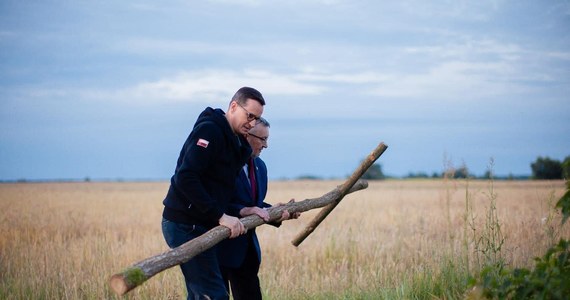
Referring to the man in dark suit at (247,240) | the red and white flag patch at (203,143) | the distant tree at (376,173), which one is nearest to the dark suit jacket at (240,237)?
the man in dark suit at (247,240)

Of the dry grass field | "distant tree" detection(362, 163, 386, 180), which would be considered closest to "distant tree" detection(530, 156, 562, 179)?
"distant tree" detection(362, 163, 386, 180)

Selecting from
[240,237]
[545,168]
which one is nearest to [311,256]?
[240,237]

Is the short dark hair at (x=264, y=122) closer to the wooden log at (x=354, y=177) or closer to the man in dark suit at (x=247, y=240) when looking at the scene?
the man in dark suit at (x=247, y=240)

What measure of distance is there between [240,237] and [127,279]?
157 cm

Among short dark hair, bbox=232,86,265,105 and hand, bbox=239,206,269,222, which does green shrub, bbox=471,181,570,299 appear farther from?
short dark hair, bbox=232,86,265,105

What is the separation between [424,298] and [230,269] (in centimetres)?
225

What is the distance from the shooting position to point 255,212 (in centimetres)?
476

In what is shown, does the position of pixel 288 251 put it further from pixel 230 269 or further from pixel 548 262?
pixel 548 262

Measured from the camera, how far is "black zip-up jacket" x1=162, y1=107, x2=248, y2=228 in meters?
4.26

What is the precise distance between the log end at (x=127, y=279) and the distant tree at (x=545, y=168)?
67.4 m

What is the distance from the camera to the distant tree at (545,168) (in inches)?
2549

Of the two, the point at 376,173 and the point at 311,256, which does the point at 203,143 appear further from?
the point at 376,173

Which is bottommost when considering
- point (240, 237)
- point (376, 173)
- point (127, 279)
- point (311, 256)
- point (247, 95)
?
point (311, 256)

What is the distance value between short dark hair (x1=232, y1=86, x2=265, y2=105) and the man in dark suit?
22.2 inches
